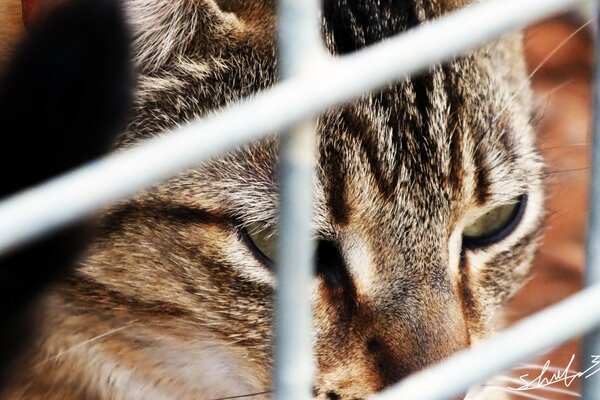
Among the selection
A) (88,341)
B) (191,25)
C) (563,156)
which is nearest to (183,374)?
(88,341)

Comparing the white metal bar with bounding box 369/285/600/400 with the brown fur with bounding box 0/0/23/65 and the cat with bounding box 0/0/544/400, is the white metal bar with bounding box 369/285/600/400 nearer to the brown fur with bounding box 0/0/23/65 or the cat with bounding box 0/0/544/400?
the cat with bounding box 0/0/544/400

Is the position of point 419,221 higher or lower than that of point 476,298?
higher

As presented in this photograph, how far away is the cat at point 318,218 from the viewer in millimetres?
924

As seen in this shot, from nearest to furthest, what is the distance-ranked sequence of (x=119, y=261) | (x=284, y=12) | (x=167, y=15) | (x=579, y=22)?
(x=284, y=12)
(x=167, y=15)
(x=119, y=261)
(x=579, y=22)

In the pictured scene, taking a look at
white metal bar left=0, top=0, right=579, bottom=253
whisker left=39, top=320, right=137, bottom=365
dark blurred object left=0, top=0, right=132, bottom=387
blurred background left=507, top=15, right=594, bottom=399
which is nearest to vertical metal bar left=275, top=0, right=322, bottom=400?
white metal bar left=0, top=0, right=579, bottom=253

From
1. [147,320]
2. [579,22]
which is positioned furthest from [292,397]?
[579,22]

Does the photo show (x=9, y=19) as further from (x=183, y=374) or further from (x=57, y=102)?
(x=183, y=374)

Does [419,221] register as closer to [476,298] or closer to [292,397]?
[476,298]

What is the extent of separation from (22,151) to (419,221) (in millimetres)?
458

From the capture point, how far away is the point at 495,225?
3.80 ft

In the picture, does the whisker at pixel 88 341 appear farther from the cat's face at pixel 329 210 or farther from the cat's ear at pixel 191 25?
the cat's ear at pixel 191 25

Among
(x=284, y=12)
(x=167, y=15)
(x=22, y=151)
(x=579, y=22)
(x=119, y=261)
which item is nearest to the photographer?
(x=284, y=12)

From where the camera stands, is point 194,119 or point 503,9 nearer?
point 503,9

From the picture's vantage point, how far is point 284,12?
0.45m
